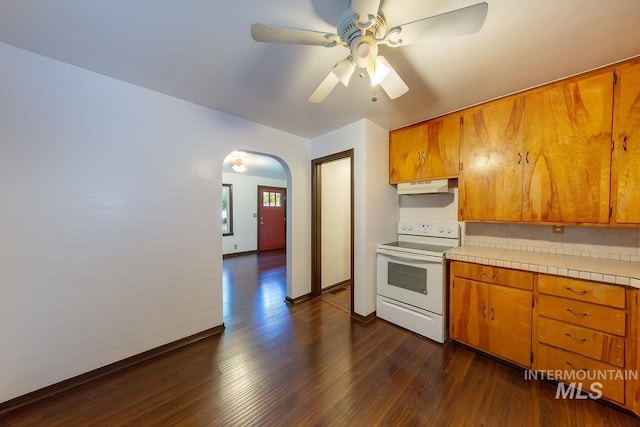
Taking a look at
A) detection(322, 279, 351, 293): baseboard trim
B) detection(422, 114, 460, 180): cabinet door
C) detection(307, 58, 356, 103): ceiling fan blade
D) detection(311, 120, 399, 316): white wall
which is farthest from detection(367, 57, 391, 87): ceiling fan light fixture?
detection(322, 279, 351, 293): baseboard trim

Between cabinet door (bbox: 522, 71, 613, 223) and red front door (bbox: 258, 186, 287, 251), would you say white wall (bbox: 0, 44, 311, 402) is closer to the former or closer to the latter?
cabinet door (bbox: 522, 71, 613, 223)

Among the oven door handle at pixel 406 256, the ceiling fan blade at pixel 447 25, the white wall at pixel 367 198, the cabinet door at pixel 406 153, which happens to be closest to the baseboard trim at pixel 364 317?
the white wall at pixel 367 198

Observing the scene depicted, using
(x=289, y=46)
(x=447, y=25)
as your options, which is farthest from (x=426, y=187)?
(x=289, y=46)

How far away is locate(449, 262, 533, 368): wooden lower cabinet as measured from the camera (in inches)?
66.6

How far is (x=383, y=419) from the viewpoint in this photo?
1.36 meters

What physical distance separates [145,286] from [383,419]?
205cm

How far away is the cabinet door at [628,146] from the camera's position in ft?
4.77

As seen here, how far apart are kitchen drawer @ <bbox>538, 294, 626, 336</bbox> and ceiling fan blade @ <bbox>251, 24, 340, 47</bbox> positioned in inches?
86.8

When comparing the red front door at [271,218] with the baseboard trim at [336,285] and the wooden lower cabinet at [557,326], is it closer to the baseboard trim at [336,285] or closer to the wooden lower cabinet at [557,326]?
the baseboard trim at [336,285]

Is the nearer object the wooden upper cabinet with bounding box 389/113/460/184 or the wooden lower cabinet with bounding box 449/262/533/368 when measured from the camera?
the wooden lower cabinet with bounding box 449/262/533/368

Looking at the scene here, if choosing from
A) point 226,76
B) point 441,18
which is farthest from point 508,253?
point 226,76

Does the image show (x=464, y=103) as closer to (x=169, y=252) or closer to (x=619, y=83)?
(x=619, y=83)

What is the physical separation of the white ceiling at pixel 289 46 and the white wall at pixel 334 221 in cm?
147

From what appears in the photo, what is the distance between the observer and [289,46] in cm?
135
